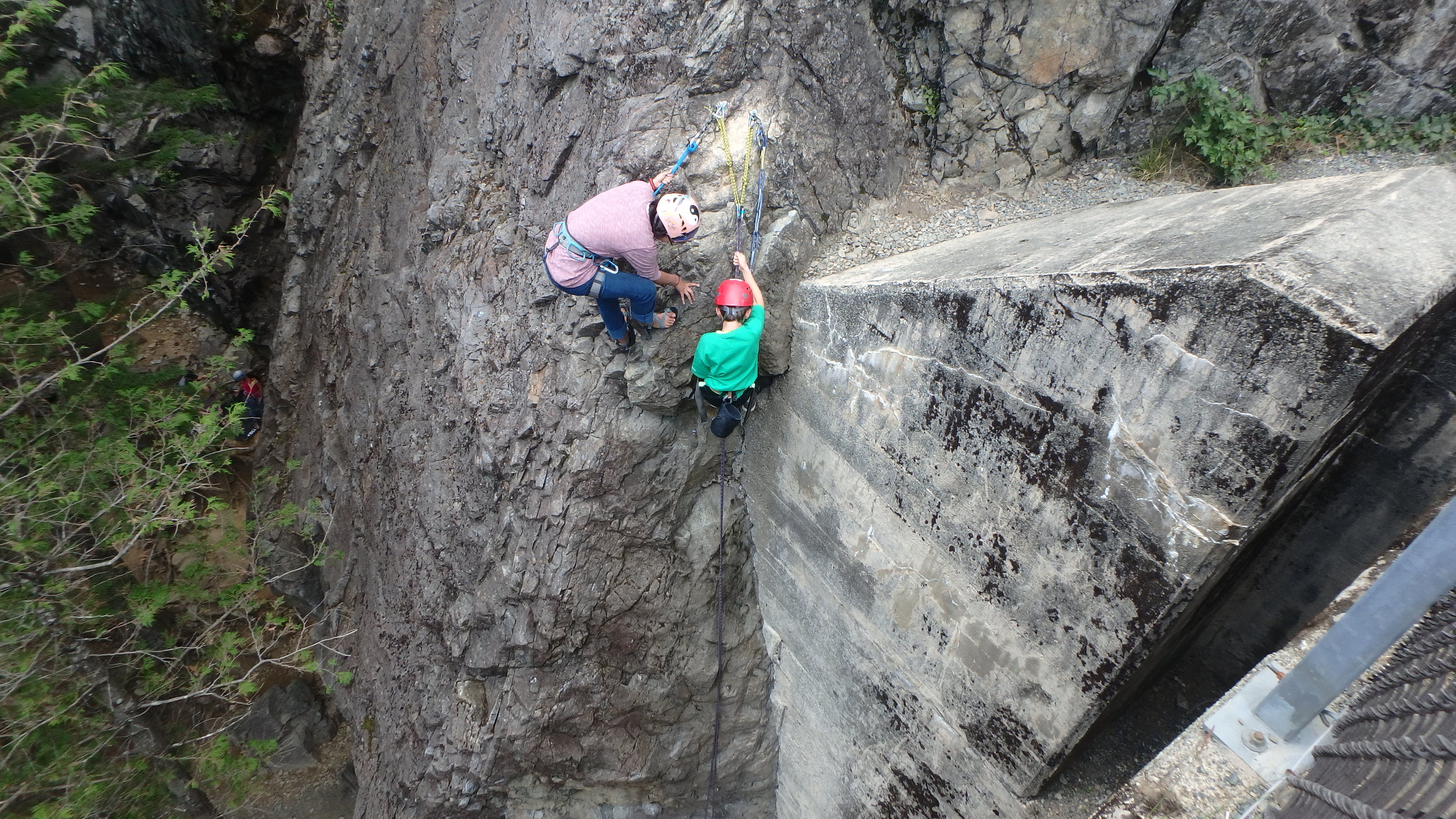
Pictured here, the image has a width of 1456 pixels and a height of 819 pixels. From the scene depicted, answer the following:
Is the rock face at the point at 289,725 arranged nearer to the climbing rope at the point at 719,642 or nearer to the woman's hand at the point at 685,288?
the climbing rope at the point at 719,642

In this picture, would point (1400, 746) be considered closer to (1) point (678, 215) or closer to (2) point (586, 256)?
(1) point (678, 215)

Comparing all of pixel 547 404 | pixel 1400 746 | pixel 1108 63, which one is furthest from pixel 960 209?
pixel 1400 746

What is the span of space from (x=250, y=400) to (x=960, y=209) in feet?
26.8

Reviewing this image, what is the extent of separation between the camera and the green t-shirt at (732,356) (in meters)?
3.38

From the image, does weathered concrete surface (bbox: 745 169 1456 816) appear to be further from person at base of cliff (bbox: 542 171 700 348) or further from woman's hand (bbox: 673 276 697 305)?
person at base of cliff (bbox: 542 171 700 348)

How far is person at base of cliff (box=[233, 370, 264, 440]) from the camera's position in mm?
7961

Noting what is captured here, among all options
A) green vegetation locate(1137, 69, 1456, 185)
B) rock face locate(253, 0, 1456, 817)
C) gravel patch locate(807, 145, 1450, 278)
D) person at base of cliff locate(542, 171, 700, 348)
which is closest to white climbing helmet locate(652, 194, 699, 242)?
person at base of cliff locate(542, 171, 700, 348)

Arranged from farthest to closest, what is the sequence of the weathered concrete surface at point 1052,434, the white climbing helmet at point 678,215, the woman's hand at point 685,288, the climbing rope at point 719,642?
the climbing rope at point 719,642, the woman's hand at point 685,288, the white climbing helmet at point 678,215, the weathered concrete surface at point 1052,434

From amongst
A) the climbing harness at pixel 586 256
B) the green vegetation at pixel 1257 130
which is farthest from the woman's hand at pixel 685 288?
the green vegetation at pixel 1257 130

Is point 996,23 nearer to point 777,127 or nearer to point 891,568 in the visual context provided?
point 777,127

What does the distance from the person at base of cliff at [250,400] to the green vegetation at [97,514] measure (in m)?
0.82

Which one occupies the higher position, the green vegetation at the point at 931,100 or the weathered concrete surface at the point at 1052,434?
the green vegetation at the point at 931,100

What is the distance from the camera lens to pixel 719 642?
481cm

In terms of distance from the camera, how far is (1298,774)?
1.98 m
